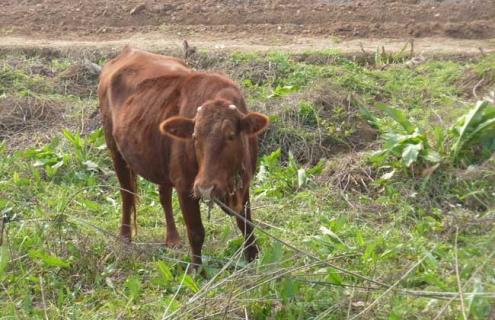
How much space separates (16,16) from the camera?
16.6 meters

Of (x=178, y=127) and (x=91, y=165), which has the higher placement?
(x=178, y=127)

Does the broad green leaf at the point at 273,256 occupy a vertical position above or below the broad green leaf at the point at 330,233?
above

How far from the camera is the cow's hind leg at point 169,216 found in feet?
25.6

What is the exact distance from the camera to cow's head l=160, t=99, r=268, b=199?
622 centimetres

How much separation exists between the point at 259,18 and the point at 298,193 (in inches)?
301

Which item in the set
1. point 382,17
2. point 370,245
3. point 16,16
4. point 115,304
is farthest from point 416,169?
point 16,16

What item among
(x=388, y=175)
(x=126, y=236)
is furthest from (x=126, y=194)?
(x=388, y=175)

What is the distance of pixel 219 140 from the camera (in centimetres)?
625

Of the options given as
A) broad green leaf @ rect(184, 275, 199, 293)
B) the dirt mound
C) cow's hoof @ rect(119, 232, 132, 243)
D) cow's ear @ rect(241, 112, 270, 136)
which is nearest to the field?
broad green leaf @ rect(184, 275, 199, 293)

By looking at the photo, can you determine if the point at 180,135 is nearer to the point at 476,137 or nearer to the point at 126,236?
the point at 126,236

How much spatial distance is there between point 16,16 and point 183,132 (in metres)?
11.0

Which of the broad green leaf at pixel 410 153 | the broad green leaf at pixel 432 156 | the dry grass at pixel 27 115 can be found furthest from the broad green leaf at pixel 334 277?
the dry grass at pixel 27 115

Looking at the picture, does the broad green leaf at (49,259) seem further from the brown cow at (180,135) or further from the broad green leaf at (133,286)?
the brown cow at (180,135)

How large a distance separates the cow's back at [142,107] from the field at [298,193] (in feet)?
1.83
